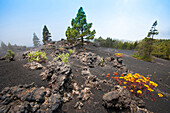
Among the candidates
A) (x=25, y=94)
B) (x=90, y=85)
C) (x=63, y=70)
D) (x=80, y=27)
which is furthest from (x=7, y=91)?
(x=80, y=27)

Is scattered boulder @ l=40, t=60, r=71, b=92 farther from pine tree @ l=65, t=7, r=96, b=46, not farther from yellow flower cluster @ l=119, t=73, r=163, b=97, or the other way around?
pine tree @ l=65, t=7, r=96, b=46

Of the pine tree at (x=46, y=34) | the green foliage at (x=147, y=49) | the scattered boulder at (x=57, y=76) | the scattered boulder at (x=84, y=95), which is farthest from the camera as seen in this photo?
the pine tree at (x=46, y=34)

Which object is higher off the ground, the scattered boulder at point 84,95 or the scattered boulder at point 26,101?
the scattered boulder at point 26,101

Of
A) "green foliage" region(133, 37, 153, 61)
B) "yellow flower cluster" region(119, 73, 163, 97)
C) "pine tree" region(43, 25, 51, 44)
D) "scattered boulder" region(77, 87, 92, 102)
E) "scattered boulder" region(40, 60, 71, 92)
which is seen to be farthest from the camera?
"pine tree" region(43, 25, 51, 44)

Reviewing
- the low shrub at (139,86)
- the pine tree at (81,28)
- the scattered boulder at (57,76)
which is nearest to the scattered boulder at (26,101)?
the scattered boulder at (57,76)

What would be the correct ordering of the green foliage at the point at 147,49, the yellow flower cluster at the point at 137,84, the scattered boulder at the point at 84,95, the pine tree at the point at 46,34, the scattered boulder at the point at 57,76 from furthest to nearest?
the pine tree at the point at 46,34 → the green foliage at the point at 147,49 → the yellow flower cluster at the point at 137,84 → the scattered boulder at the point at 57,76 → the scattered boulder at the point at 84,95

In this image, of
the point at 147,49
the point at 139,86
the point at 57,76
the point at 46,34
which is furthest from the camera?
the point at 46,34

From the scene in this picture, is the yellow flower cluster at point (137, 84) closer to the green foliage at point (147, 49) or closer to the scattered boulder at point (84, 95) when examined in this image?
the scattered boulder at point (84, 95)

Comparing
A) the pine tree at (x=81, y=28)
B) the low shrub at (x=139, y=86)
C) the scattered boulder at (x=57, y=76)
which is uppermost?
the pine tree at (x=81, y=28)

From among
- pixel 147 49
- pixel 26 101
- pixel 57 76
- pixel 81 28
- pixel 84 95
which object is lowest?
pixel 84 95

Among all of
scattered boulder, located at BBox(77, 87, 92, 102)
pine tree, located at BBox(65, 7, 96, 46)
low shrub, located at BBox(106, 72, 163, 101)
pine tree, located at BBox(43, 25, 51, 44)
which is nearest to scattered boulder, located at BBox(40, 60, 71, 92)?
scattered boulder, located at BBox(77, 87, 92, 102)

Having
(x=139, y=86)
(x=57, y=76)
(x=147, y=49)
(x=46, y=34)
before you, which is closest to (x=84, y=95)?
(x=57, y=76)

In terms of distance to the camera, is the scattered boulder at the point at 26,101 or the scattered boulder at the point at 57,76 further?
the scattered boulder at the point at 57,76

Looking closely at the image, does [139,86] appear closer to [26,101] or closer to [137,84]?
[137,84]
